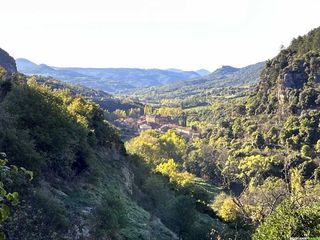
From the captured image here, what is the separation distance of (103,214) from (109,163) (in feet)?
62.4

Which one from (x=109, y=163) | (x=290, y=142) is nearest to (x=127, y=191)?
(x=109, y=163)

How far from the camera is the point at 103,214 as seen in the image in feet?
74.4

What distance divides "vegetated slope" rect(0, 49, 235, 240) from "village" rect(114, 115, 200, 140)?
78503 millimetres

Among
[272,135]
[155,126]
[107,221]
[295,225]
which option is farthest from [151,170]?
[155,126]

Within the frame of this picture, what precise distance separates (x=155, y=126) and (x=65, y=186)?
122 m

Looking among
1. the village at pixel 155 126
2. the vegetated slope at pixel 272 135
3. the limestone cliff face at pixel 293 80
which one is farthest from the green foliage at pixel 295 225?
the village at pixel 155 126

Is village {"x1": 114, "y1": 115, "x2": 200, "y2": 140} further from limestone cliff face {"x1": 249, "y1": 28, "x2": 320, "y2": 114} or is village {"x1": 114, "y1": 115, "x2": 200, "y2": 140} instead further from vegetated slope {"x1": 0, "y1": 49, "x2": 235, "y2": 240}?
vegetated slope {"x1": 0, "y1": 49, "x2": 235, "y2": 240}

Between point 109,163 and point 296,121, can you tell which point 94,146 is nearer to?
point 109,163

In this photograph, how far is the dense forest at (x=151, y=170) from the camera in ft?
61.4

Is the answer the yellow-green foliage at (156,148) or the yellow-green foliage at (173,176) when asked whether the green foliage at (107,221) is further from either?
the yellow-green foliage at (156,148)

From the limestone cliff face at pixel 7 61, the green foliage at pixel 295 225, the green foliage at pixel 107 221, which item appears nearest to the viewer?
the green foliage at pixel 295 225

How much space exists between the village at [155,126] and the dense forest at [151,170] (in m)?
21.0

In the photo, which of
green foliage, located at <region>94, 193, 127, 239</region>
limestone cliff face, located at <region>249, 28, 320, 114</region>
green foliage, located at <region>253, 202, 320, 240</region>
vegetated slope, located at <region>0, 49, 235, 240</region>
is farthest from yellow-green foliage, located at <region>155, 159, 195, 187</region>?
green foliage, located at <region>253, 202, 320, 240</region>

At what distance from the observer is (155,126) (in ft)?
490
